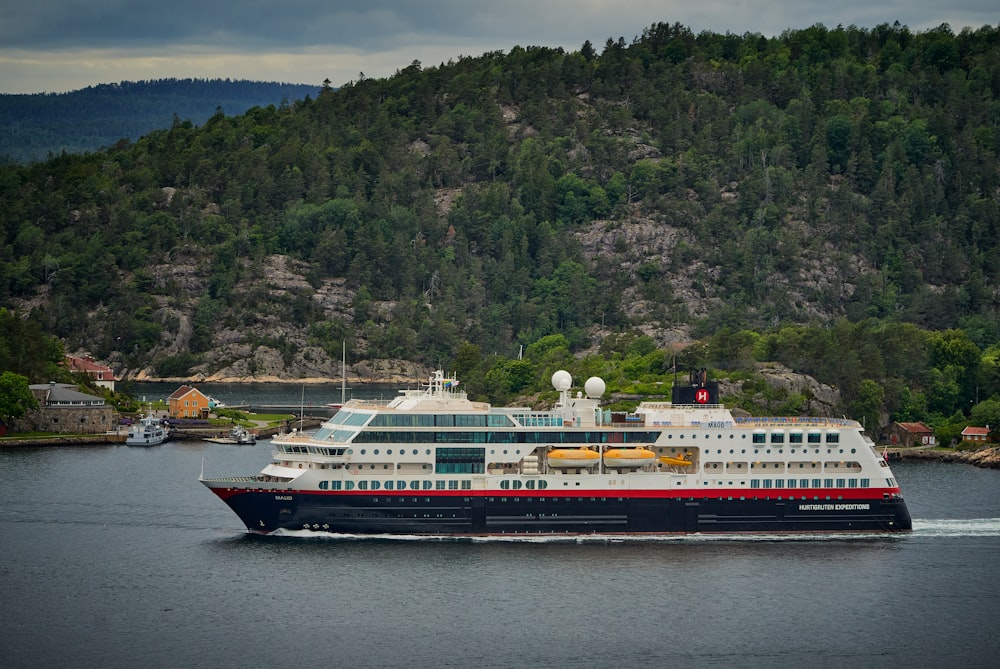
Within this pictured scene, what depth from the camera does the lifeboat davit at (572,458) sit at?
262ft

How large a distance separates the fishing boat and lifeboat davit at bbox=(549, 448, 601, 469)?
56191 mm

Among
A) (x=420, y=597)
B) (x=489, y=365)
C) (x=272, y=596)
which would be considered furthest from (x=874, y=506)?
(x=489, y=365)

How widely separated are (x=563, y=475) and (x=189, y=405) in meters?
74.6

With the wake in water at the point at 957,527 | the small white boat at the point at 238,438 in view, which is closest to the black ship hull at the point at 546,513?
the wake in water at the point at 957,527

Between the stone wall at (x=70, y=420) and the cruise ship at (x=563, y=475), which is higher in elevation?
the cruise ship at (x=563, y=475)

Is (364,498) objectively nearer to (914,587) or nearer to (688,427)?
(688,427)

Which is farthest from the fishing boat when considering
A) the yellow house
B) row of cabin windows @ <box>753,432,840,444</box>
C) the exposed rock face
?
row of cabin windows @ <box>753,432,840,444</box>

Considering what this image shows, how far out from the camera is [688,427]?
3201 inches

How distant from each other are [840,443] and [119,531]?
3681 cm

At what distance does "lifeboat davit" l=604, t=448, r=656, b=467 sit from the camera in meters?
80.1

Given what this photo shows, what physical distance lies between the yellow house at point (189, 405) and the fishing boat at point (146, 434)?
1364cm

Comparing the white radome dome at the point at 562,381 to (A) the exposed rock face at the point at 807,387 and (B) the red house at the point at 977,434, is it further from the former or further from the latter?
(A) the exposed rock face at the point at 807,387

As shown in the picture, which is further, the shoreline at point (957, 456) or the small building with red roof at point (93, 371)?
the small building with red roof at point (93, 371)

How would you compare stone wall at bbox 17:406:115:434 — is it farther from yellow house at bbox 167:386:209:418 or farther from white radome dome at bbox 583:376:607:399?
white radome dome at bbox 583:376:607:399
